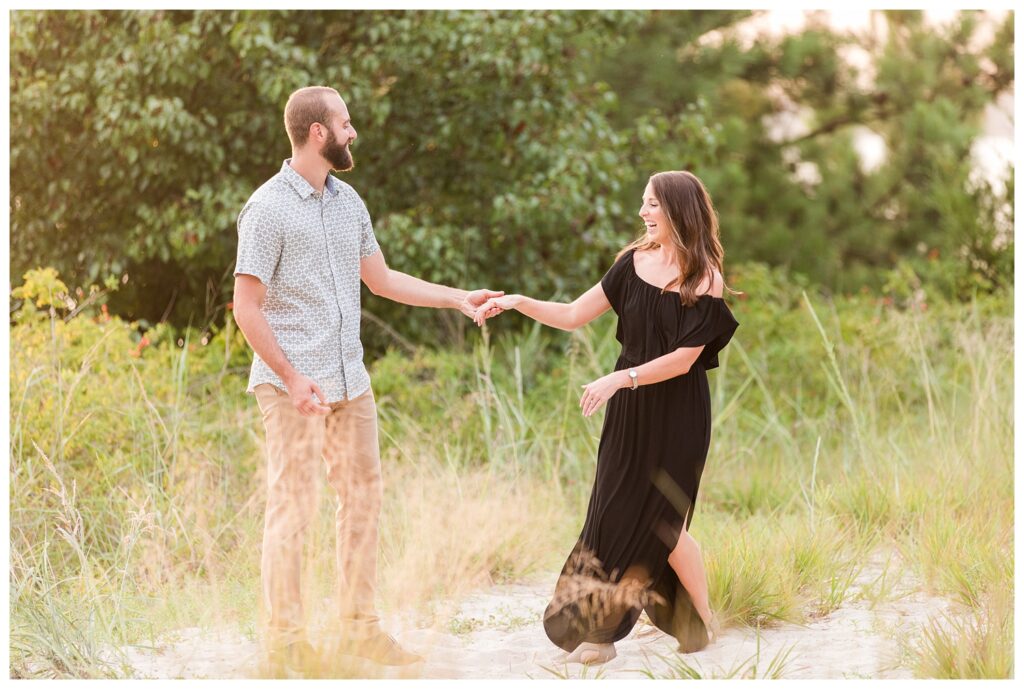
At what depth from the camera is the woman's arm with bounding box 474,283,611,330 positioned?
161 inches

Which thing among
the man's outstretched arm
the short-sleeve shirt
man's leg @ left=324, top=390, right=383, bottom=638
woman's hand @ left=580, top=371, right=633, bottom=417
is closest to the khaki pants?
man's leg @ left=324, top=390, right=383, bottom=638

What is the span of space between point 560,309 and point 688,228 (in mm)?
569

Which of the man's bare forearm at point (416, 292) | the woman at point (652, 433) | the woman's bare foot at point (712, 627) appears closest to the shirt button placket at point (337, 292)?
the man's bare forearm at point (416, 292)

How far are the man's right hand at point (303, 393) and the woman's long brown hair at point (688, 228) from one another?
1.20m

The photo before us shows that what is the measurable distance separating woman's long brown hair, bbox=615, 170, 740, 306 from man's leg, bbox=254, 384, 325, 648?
1284 mm

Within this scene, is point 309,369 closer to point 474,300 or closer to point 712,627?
point 474,300

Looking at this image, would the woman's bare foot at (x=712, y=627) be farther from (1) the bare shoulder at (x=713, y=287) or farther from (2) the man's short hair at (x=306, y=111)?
(2) the man's short hair at (x=306, y=111)

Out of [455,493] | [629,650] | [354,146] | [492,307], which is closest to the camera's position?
[629,650]

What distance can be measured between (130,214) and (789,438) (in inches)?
194

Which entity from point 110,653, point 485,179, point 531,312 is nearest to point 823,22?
point 485,179

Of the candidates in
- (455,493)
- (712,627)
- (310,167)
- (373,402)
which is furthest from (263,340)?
(455,493)

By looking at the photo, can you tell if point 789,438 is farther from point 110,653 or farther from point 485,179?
point 110,653

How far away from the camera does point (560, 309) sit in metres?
4.19

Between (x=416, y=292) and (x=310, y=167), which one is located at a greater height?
(x=310, y=167)
